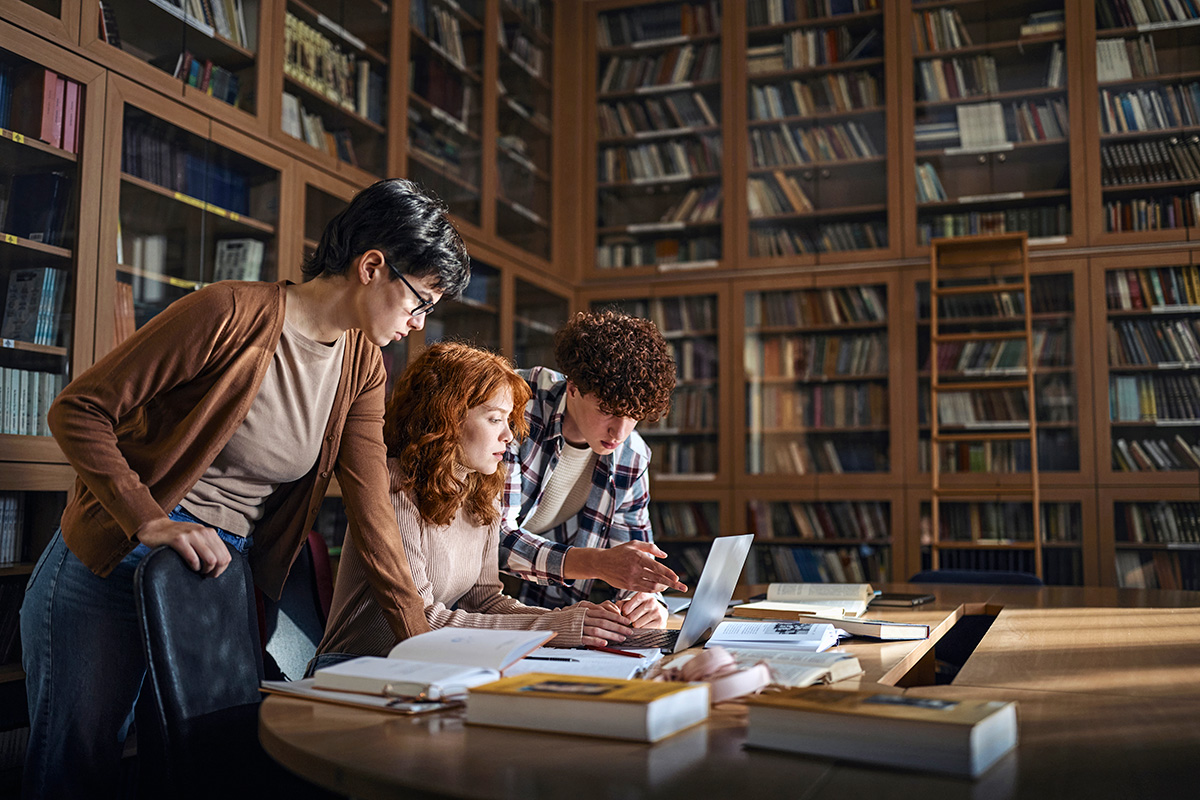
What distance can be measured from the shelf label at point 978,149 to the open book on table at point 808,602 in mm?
3181

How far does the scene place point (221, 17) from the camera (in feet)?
10.1

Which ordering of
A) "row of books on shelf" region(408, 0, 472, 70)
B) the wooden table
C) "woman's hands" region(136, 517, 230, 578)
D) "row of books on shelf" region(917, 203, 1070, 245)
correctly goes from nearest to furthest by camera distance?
the wooden table < "woman's hands" region(136, 517, 230, 578) < "row of books on shelf" region(408, 0, 472, 70) < "row of books on shelf" region(917, 203, 1070, 245)

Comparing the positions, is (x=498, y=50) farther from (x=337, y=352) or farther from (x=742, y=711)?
(x=742, y=711)

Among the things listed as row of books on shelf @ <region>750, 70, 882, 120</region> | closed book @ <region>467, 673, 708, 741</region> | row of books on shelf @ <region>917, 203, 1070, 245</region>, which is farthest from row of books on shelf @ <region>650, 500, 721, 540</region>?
closed book @ <region>467, 673, 708, 741</region>

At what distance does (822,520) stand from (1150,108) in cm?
254

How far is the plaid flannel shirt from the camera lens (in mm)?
2229

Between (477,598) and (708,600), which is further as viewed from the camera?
(477,598)

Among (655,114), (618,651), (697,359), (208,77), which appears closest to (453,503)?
(618,651)

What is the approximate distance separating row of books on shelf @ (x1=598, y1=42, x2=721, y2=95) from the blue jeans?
461 centimetres

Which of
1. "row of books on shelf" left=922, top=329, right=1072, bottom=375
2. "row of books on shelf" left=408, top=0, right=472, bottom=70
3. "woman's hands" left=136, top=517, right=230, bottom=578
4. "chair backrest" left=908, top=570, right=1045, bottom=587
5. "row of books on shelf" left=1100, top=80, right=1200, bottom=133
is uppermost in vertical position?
"row of books on shelf" left=408, top=0, right=472, bottom=70

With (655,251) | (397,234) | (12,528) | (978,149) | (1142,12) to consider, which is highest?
(1142,12)

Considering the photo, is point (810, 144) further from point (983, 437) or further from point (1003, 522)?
point (1003, 522)

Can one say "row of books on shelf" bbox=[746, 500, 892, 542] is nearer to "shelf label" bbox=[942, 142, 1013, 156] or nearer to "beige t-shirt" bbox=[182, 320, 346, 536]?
"shelf label" bbox=[942, 142, 1013, 156]

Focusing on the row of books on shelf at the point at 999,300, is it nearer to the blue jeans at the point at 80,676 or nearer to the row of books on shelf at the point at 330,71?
the row of books on shelf at the point at 330,71
